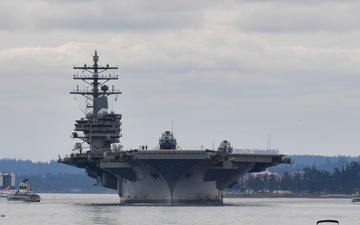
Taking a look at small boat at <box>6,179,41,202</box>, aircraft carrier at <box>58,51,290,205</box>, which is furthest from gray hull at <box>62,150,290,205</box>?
small boat at <box>6,179,41,202</box>

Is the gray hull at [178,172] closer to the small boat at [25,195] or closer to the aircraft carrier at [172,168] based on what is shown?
the aircraft carrier at [172,168]

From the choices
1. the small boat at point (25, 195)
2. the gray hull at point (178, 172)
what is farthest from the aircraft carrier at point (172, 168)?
the small boat at point (25, 195)

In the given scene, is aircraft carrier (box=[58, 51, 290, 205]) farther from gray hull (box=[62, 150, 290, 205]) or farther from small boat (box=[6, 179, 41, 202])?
small boat (box=[6, 179, 41, 202])

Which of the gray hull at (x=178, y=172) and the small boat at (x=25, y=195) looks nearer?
the gray hull at (x=178, y=172)

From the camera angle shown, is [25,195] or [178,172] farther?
[25,195]

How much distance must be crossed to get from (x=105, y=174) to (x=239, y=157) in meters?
23.2

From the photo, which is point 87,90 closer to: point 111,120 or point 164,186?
point 111,120

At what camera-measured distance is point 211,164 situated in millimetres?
128125

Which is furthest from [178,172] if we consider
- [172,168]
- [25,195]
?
[25,195]

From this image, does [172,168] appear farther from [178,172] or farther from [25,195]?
[25,195]

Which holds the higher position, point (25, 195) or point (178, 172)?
point (178, 172)

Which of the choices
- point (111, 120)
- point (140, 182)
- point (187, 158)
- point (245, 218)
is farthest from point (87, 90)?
point (245, 218)

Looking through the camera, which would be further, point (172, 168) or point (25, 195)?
point (25, 195)

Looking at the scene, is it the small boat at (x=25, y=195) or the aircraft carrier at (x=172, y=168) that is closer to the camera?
the aircraft carrier at (x=172, y=168)
